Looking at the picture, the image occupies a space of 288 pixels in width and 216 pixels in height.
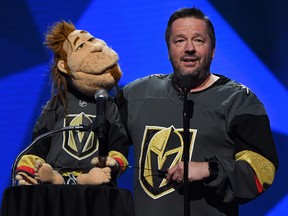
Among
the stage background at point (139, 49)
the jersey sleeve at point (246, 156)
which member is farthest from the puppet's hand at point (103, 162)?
the stage background at point (139, 49)

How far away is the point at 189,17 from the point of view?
102 inches

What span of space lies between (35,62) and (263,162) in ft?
4.17

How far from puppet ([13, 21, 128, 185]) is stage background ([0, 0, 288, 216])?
1.67 feet

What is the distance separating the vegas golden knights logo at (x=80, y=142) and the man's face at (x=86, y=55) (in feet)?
0.60

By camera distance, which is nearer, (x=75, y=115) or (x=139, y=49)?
(x=75, y=115)

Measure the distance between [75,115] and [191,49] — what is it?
1.55 ft

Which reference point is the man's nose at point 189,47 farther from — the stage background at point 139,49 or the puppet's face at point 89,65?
the stage background at point 139,49

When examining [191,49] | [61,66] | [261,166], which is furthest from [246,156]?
[61,66]

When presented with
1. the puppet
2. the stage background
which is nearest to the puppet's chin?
the puppet

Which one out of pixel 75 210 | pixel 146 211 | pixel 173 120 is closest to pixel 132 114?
pixel 173 120

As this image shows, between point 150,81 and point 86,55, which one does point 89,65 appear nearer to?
point 86,55

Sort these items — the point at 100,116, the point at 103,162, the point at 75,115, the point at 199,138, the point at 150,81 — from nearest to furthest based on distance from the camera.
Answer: the point at 100,116
the point at 103,162
the point at 199,138
the point at 75,115
the point at 150,81

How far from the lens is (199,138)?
2.47 metres

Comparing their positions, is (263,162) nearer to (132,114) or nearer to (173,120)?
(173,120)
